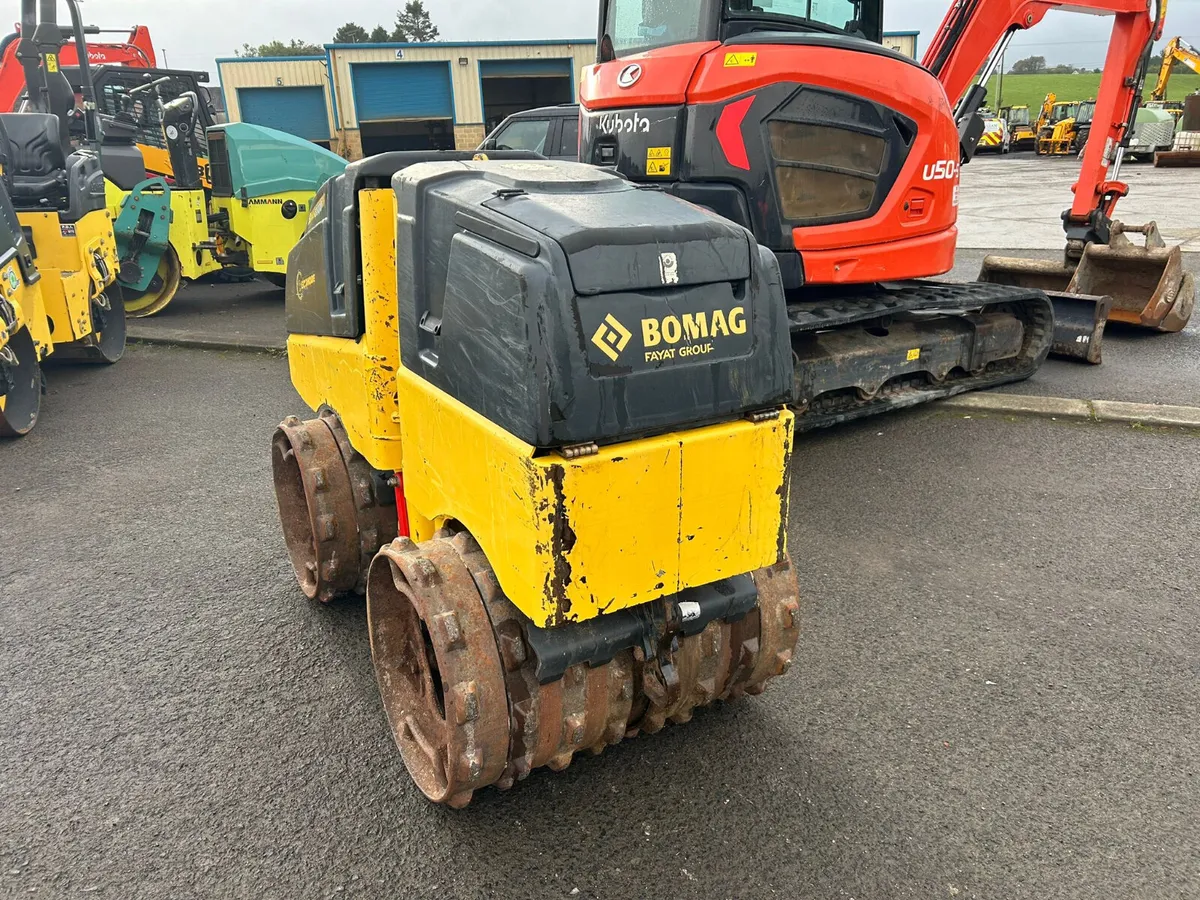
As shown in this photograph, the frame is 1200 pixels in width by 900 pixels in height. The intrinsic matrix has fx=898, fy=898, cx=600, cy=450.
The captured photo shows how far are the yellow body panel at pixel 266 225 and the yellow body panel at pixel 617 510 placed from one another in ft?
26.7

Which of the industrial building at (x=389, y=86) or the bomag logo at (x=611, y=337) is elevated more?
the industrial building at (x=389, y=86)

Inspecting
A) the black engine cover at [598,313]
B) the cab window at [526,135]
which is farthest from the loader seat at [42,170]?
the black engine cover at [598,313]

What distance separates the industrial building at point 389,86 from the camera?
29328mm

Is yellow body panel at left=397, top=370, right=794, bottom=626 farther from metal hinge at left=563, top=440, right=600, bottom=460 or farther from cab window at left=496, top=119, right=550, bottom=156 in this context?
cab window at left=496, top=119, right=550, bottom=156

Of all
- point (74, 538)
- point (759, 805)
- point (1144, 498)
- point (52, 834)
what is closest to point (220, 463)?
point (74, 538)

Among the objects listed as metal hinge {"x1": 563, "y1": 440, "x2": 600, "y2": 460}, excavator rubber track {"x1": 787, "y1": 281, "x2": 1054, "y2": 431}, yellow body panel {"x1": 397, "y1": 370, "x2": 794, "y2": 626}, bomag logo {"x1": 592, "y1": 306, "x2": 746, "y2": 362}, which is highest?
bomag logo {"x1": 592, "y1": 306, "x2": 746, "y2": 362}

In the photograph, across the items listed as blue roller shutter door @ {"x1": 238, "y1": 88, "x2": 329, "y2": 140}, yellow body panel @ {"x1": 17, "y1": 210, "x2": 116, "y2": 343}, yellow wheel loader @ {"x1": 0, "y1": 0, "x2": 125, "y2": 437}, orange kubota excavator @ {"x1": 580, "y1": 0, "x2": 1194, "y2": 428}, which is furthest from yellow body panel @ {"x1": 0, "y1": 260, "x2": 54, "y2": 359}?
blue roller shutter door @ {"x1": 238, "y1": 88, "x2": 329, "y2": 140}

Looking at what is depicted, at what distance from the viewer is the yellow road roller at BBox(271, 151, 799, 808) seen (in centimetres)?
201

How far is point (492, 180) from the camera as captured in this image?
2.47m

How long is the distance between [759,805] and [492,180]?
1901mm

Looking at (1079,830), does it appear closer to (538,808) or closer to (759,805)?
(759,805)

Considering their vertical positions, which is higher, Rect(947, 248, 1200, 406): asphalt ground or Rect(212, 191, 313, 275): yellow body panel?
Rect(212, 191, 313, 275): yellow body panel

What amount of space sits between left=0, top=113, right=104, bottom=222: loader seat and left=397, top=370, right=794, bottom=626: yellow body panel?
20.0ft

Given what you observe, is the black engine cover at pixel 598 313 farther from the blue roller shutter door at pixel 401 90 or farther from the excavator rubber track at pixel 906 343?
the blue roller shutter door at pixel 401 90
